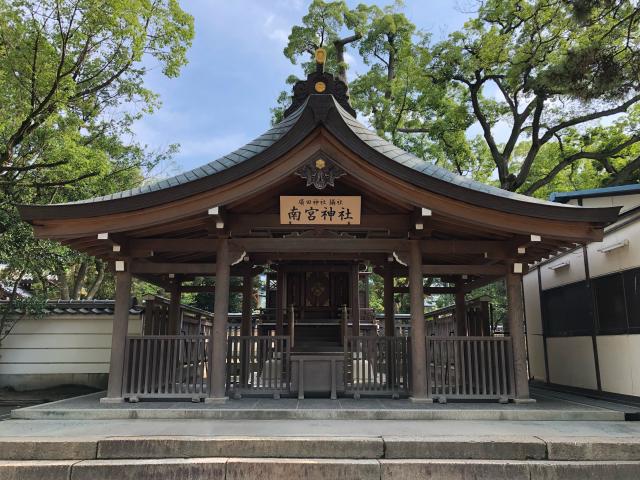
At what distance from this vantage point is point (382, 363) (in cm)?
876

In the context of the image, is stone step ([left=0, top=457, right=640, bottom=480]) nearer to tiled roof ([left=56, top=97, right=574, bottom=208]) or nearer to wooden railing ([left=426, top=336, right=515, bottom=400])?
wooden railing ([left=426, top=336, right=515, bottom=400])

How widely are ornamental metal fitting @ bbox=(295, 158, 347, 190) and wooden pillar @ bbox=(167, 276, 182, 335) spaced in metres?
5.20

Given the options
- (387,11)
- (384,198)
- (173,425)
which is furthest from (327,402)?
(387,11)

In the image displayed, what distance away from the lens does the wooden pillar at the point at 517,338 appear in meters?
8.19

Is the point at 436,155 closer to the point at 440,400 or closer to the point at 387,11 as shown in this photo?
the point at 387,11

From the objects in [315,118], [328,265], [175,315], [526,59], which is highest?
[526,59]

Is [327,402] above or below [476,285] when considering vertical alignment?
below

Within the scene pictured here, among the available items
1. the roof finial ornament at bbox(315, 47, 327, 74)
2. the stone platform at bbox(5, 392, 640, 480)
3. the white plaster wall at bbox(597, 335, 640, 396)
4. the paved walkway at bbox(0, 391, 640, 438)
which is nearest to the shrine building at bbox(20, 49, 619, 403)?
the roof finial ornament at bbox(315, 47, 327, 74)

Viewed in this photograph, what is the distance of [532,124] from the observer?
1881cm

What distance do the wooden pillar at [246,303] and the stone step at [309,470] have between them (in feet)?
19.3

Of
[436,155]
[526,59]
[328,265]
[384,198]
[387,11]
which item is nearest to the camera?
[384,198]

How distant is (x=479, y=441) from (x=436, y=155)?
17.3 m

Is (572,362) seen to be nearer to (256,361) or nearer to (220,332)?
(256,361)

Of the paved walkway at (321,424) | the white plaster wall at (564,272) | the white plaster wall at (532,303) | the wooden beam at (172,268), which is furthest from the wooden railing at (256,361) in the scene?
the white plaster wall at (532,303)
